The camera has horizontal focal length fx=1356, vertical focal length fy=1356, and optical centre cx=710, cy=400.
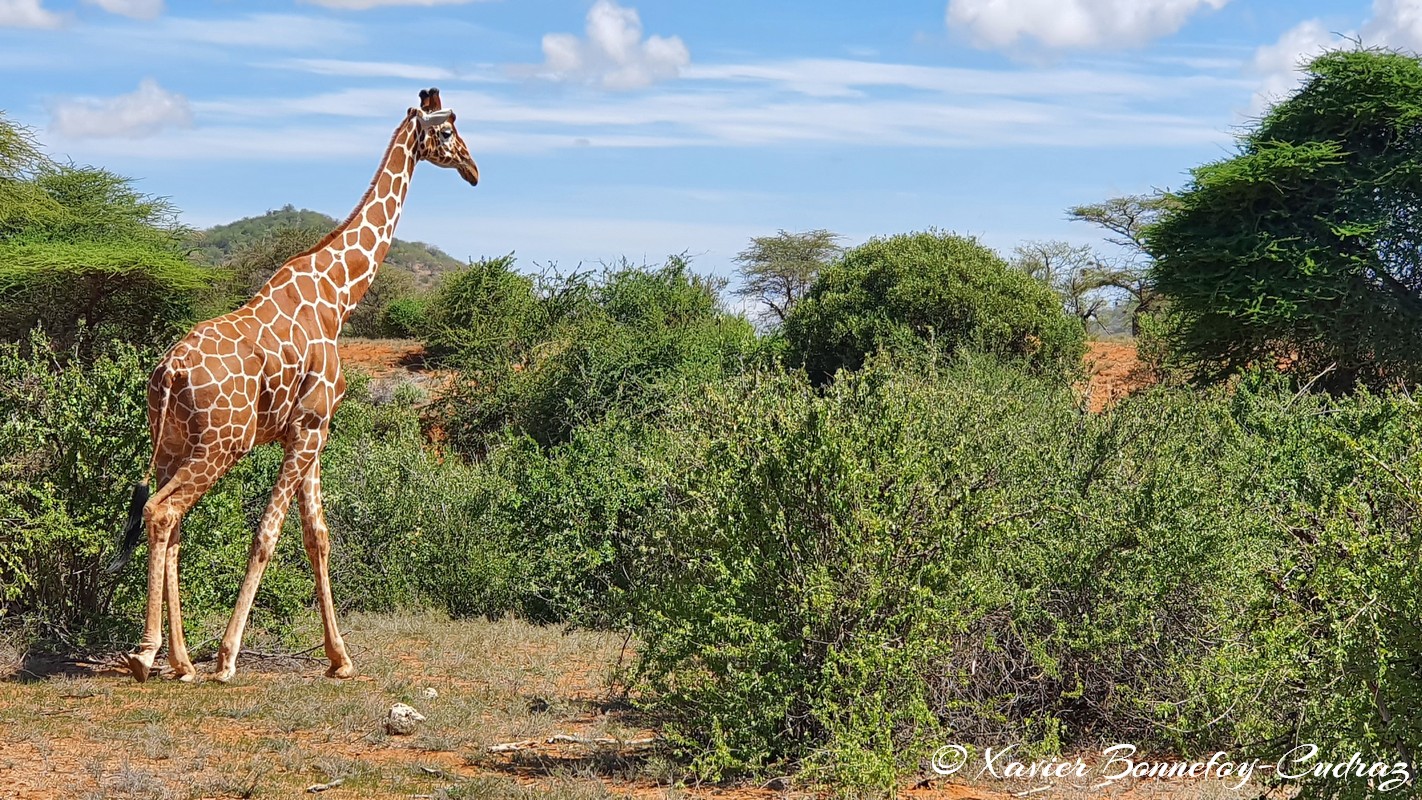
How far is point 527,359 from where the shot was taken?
77.7ft

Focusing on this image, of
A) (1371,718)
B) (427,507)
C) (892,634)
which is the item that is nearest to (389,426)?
(427,507)

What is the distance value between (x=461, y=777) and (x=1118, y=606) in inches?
138

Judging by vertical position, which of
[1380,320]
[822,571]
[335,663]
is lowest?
[335,663]

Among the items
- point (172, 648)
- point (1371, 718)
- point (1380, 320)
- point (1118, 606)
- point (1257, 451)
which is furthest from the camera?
point (1380, 320)

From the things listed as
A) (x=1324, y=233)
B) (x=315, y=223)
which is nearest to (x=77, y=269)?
(x=1324, y=233)

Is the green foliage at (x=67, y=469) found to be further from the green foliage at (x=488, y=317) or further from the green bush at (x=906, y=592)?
the green foliage at (x=488, y=317)

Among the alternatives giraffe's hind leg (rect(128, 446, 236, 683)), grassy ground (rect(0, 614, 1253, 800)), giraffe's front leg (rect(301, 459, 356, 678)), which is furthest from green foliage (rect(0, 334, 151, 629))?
giraffe's front leg (rect(301, 459, 356, 678))

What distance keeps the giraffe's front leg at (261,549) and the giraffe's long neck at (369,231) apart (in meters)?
1.01

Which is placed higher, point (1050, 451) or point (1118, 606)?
point (1050, 451)

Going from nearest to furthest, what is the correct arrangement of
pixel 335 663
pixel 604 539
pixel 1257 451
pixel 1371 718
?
pixel 1371 718, pixel 335 663, pixel 1257 451, pixel 604 539

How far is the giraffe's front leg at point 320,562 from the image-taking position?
878 centimetres

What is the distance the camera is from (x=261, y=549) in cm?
862

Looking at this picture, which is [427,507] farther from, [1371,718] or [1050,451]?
[1371,718]

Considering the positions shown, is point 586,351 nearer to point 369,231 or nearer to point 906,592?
point 369,231
